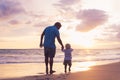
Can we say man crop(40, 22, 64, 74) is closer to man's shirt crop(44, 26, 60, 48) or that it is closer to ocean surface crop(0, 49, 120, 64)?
man's shirt crop(44, 26, 60, 48)

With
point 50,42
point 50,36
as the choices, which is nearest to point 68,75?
point 50,42

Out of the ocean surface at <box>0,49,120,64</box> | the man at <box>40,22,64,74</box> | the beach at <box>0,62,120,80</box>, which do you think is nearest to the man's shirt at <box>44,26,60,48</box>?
the man at <box>40,22,64,74</box>

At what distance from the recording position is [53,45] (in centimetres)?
1113

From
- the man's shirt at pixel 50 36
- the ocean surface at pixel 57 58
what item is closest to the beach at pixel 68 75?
the man's shirt at pixel 50 36

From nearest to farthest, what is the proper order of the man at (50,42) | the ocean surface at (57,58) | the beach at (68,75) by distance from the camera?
1. the beach at (68,75)
2. the man at (50,42)
3. the ocean surface at (57,58)

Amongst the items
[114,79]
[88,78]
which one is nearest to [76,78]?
[88,78]

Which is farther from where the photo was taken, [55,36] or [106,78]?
[55,36]

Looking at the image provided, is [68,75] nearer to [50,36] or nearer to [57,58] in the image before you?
[50,36]

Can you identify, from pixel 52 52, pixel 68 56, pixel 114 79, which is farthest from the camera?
pixel 68 56

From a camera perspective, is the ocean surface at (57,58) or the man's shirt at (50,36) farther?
the ocean surface at (57,58)

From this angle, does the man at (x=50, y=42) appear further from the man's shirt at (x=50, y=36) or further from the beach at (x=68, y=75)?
the beach at (x=68, y=75)

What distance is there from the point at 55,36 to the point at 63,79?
1.88 m

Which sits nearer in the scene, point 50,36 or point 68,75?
point 50,36

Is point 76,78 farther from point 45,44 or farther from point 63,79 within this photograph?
point 45,44
